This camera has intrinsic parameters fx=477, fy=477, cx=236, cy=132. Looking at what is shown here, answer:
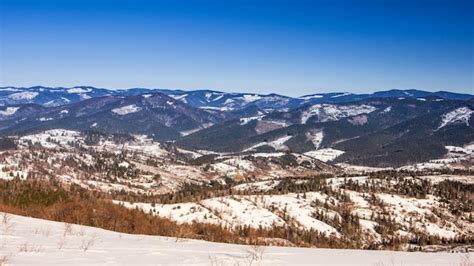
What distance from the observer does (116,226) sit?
25.8 meters

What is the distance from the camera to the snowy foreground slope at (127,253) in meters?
14.0

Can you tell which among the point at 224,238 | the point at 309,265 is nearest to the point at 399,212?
the point at 224,238

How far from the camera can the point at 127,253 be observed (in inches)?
608

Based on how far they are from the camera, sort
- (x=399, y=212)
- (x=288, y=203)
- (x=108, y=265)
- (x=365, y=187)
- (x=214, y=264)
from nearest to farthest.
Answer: (x=108, y=265)
(x=214, y=264)
(x=288, y=203)
(x=399, y=212)
(x=365, y=187)

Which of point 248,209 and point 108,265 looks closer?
point 108,265

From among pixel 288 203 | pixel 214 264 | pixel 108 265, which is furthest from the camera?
pixel 288 203

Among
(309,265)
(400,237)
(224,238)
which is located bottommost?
(400,237)

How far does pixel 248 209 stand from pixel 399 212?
39923mm

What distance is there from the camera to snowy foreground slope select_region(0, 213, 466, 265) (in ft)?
45.8

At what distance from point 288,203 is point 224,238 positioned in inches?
3115

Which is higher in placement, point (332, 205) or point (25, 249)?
point (25, 249)

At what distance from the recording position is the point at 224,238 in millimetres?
26750

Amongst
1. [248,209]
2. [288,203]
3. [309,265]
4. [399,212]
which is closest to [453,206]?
[399,212]

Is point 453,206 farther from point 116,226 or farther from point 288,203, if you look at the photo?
point 116,226
